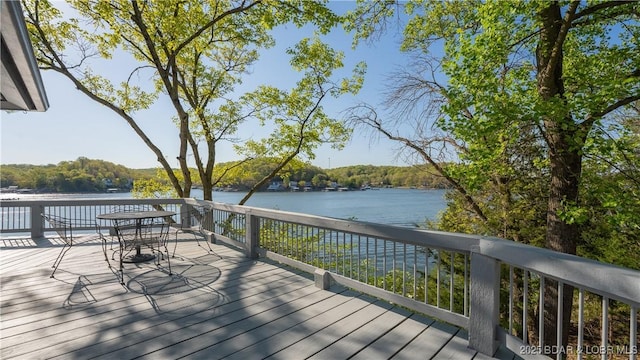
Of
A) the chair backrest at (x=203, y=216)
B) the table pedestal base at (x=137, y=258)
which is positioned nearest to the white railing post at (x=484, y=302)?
the table pedestal base at (x=137, y=258)

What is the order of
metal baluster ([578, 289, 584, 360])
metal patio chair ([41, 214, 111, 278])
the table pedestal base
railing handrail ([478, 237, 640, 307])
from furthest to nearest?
metal patio chair ([41, 214, 111, 278]) < the table pedestal base < metal baluster ([578, 289, 584, 360]) < railing handrail ([478, 237, 640, 307])

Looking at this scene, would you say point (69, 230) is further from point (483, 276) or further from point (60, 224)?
point (483, 276)

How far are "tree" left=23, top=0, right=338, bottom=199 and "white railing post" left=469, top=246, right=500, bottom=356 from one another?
25.0 feet

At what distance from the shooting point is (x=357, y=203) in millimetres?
24859

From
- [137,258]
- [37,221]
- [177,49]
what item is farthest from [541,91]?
[37,221]

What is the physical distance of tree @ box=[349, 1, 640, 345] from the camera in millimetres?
4449

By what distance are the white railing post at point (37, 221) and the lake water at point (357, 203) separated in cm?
326

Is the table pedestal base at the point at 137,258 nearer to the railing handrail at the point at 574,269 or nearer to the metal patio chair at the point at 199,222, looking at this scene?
the metal patio chair at the point at 199,222

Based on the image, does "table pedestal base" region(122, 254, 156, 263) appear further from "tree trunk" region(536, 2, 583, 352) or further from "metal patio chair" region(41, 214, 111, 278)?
"tree trunk" region(536, 2, 583, 352)

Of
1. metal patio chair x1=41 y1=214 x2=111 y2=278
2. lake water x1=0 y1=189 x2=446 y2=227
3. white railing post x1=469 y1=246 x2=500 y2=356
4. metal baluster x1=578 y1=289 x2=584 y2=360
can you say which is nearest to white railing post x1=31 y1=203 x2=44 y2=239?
metal patio chair x1=41 y1=214 x2=111 y2=278

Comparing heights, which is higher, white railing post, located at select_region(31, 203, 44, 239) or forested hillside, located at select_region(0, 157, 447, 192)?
forested hillside, located at select_region(0, 157, 447, 192)

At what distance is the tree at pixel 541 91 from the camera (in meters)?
4.45

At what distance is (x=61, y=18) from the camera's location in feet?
28.7

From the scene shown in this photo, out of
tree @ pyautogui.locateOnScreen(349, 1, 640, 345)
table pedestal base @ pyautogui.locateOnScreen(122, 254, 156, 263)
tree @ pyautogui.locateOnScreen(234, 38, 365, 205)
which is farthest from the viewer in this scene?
tree @ pyautogui.locateOnScreen(234, 38, 365, 205)
